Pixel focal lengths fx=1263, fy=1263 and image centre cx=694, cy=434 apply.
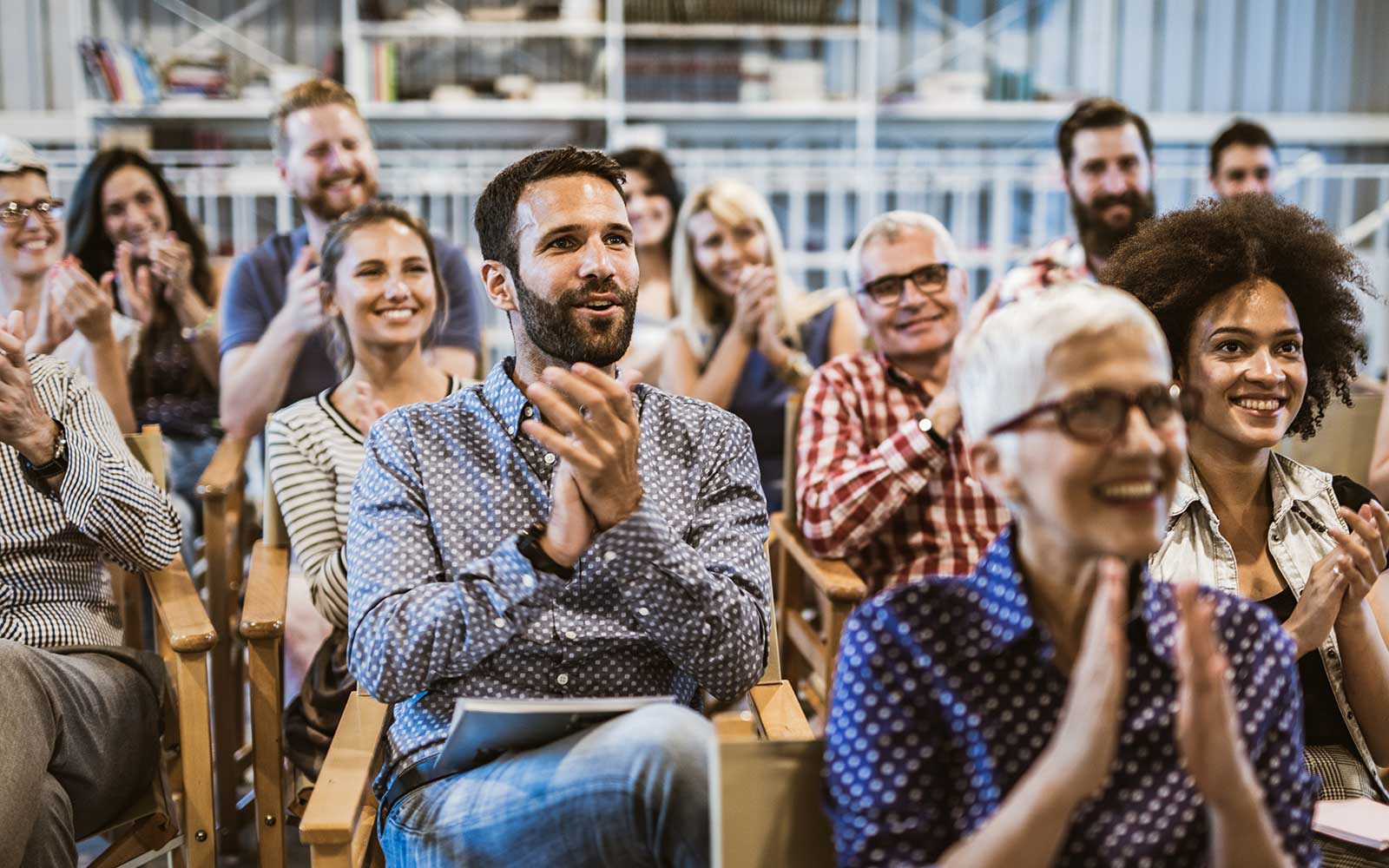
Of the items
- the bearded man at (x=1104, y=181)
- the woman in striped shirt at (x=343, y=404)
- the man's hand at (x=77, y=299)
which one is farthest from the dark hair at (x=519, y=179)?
the bearded man at (x=1104, y=181)

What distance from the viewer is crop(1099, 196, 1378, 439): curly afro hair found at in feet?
5.47

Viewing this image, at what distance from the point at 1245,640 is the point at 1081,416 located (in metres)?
0.29

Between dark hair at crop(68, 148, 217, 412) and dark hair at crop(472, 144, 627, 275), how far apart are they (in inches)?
68.4

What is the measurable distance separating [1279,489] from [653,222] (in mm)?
2260

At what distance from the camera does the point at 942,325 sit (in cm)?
245

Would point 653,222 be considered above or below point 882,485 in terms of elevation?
above

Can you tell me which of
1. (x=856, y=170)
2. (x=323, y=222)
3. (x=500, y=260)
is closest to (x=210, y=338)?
(x=323, y=222)

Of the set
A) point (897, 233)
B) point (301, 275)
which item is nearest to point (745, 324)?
point (897, 233)

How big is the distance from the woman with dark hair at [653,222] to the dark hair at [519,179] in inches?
69.6

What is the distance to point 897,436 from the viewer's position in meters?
2.21

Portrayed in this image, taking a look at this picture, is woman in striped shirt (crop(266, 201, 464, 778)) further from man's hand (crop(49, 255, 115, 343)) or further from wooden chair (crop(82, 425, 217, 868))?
man's hand (crop(49, 255, 115, 343))

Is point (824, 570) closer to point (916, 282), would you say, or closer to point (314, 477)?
point (916, 282)

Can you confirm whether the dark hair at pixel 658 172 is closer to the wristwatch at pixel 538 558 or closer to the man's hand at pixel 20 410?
the man's hand at pixel 20 410

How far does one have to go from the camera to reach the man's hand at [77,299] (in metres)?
2.51
